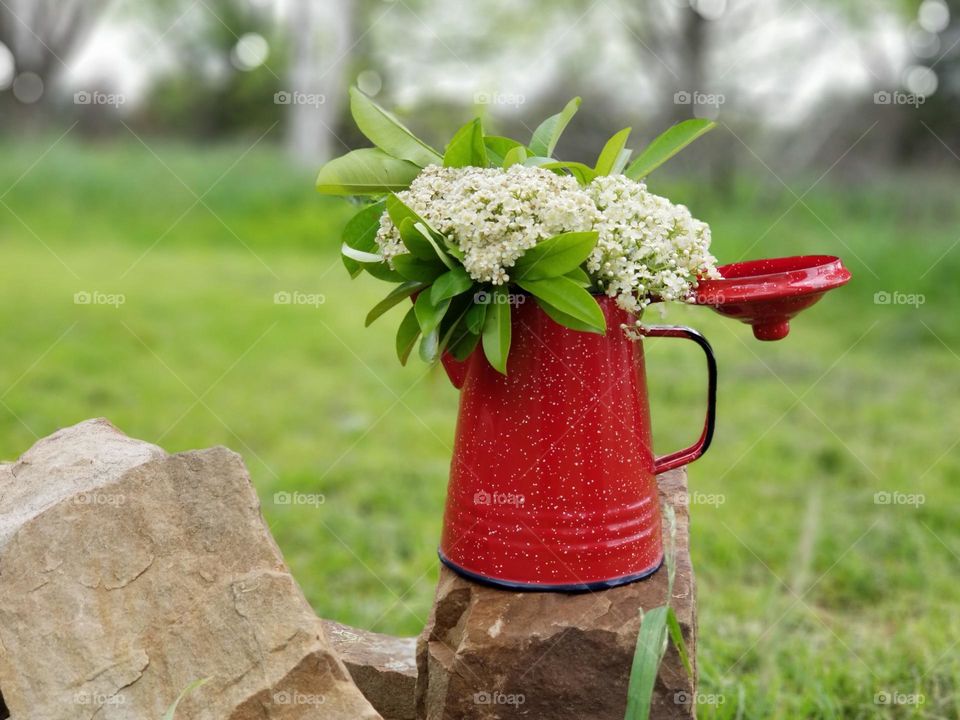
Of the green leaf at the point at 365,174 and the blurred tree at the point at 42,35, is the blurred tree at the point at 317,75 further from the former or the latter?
the green leaf at the point at 365,174

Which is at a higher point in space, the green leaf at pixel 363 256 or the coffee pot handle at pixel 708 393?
the green leaf at pixel 363 256

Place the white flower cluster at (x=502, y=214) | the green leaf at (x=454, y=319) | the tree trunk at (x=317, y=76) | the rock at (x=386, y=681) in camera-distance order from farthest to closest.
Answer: the tree trunk at (x=317, y=76), the rock at (x=386, y=681), the green leaf at (x=454, y=319), the white flower cluster at (x=502, y=214)

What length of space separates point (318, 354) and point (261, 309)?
0.56m

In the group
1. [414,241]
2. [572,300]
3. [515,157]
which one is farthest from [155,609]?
[515,157]

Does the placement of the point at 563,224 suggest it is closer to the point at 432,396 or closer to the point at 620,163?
the point at 620,163

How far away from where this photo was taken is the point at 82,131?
12273mm

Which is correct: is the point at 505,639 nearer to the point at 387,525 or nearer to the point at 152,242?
the point at 387,525

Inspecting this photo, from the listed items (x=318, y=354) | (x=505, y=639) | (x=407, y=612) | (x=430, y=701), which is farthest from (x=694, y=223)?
(x=318, y=354)

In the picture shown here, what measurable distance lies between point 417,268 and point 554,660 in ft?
2.26

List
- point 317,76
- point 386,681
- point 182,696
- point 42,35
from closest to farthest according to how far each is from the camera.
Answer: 1. point 182,696
2. point 386,681
3. point 317,76
4. point 42,35

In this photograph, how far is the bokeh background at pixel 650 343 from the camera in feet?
9.37

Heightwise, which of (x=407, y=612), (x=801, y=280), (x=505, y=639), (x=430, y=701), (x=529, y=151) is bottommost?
(x=407, y=612)

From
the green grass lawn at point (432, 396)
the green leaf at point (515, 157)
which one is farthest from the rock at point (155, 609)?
the green grass lawn at point (432, 396)

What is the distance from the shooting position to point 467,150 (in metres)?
1.67
